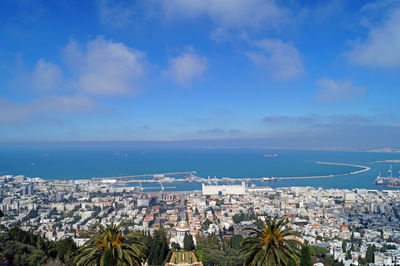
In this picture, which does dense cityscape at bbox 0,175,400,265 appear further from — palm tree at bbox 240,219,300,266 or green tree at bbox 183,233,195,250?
palm tree at bbox 240,219,300,266

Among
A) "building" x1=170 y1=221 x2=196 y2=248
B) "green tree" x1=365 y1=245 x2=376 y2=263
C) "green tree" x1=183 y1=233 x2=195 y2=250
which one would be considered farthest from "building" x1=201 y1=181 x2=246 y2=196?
"green tree" x1=365 y1=245 x2=376 y2=263

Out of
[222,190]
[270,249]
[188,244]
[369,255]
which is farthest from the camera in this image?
[222,190]

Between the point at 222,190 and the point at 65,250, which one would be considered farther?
the point at 222,190

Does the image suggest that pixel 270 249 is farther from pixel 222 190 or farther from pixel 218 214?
pixel 222 190

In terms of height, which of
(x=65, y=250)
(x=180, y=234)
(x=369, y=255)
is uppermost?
(x=65, y=250)

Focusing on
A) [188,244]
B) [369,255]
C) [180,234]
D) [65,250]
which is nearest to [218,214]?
[180,234]

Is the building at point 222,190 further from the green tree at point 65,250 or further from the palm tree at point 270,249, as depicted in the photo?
the palm tree at point 270,249

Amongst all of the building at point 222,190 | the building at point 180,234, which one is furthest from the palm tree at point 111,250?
the building at point 222,190

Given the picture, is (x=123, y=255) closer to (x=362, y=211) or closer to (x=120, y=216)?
(x=120, y=216)
